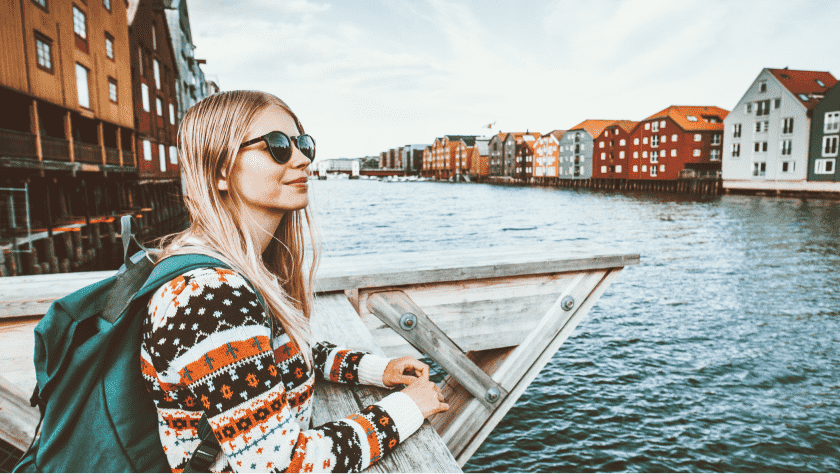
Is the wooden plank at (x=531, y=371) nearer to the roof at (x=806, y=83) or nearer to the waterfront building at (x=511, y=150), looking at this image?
the roof at (x=806, y=83)

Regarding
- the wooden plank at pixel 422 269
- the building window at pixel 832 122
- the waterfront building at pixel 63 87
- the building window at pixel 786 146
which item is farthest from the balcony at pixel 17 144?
the building window at pixel 786 146

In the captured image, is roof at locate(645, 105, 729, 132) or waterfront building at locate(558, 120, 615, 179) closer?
roof at locate(645, 105, 729, 132)

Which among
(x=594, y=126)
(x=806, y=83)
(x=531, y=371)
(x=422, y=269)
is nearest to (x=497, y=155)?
(x=594, y=126)

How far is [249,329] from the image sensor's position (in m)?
1.24

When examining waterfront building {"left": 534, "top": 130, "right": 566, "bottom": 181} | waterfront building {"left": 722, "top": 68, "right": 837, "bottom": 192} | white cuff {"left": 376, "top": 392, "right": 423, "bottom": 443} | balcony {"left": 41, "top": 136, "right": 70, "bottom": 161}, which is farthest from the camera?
waterfront building {"left": 534, "top": 130, "right": 566, "bottom": 181}

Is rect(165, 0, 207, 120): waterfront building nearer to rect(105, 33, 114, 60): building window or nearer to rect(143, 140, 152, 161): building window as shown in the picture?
rect(143, 140, 152, 161): building window

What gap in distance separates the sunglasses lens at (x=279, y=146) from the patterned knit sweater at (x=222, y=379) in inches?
18.5

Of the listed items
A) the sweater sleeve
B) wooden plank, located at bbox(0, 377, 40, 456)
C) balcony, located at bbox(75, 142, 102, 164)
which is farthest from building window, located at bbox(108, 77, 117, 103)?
the sweater sleeve

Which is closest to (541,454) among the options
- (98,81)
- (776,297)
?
(776,297)

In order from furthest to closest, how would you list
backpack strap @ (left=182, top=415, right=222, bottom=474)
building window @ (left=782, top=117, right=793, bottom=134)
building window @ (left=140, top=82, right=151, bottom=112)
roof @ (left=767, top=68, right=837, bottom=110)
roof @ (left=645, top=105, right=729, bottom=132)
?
roof @ (left=645, top=105, right=729, bottom=132) < roof @ (left=767, top=68, right=837, bottom=110) < building window @ (left=782, top=117, right=793, bottom=134) < building window @ (left=140, top=82, right=151, bottom=112) < backpack strap @ (left=182, top=415, right=222, bottom=474)

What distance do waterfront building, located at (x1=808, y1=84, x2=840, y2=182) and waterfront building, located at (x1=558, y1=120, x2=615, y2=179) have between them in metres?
36.4

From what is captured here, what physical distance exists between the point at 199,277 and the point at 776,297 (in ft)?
60.2

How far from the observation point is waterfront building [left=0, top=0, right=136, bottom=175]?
14.8m

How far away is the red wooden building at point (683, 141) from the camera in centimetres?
6738
